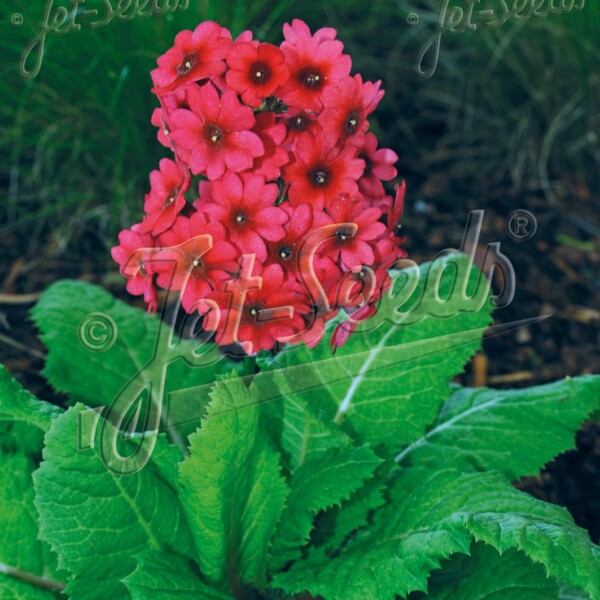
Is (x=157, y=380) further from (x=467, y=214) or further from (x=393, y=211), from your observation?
(x=467, y=214)

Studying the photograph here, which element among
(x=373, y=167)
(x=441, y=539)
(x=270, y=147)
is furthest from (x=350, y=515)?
(x=270, y=147)

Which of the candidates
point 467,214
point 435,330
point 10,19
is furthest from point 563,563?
point 10,19

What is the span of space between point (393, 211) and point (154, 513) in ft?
2.73

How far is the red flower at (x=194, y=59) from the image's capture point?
1.52 meters

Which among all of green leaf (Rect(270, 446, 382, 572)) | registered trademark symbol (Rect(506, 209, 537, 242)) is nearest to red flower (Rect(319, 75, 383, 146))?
green leaf (Rect(270, 446, 382, 572))

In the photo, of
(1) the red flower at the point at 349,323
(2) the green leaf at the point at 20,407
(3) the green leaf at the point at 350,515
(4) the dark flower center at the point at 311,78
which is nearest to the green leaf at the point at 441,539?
(3) the green leaf at the point at 350,515

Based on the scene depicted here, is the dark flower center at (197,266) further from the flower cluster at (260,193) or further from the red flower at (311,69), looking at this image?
the red flower at (311,69)

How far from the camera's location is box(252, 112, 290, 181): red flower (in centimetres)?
153

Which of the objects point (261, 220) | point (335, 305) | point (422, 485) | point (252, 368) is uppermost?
point (261, 220)

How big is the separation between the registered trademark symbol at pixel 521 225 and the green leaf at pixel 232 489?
2071mm

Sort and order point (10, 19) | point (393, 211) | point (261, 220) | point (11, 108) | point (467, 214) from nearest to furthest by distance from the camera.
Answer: point (261, 220), point (393, 211), point (10, 19), point (11, 108), point (467, 214)

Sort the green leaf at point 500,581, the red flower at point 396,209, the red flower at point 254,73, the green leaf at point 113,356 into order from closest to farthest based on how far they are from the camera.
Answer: the red flower at point 254,73 → the red flower at point 396,209 → the green leaf at point 500,581 → the green leaf at point 113,356

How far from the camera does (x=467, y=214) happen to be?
375cm

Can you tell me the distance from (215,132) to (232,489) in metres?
0.77
